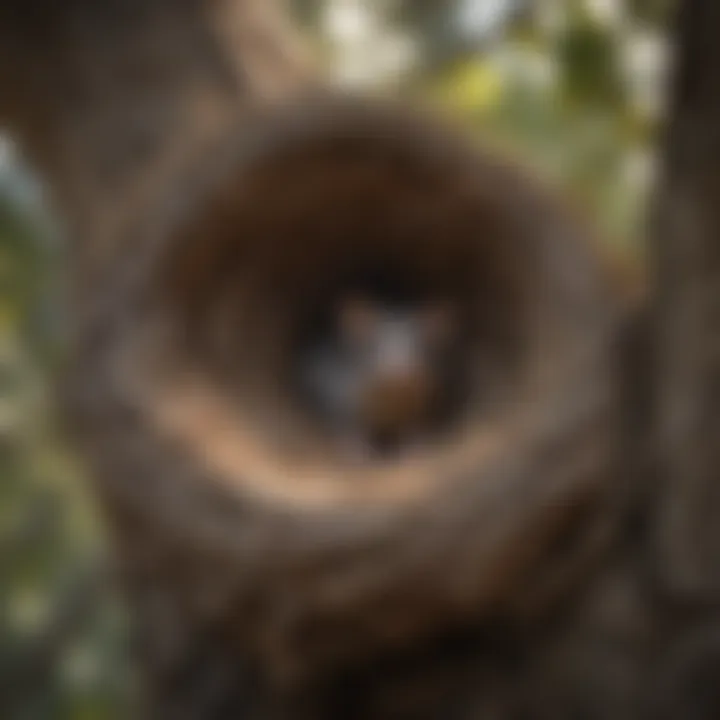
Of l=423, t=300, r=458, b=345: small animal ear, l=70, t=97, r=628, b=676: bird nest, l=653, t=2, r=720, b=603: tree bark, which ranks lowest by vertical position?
l=653, t=2, r=720, b=603: tree bark

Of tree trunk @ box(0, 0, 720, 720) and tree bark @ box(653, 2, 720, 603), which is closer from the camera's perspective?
tree bark @ box(653, 2, 720, 603)

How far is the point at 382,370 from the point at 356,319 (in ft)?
0.47

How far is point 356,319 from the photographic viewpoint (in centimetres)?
213

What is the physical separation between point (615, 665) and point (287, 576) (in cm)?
28

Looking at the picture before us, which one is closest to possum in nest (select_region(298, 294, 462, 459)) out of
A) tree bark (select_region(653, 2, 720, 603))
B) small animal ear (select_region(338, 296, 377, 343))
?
small animal ear (select_region(338, 296, 377, 343))

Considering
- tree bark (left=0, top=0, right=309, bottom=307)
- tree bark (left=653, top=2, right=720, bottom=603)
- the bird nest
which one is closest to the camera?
tree bark (left=653, top=2, right=720, bottom=603)

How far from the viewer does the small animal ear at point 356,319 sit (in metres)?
2.10

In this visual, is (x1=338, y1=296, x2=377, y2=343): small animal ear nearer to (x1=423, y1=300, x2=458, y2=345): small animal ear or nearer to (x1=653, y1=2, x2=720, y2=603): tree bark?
(x1=423, y1=300, x2=458, y2=345): small animal ear

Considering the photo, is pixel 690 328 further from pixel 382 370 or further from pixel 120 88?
pixel 382 370

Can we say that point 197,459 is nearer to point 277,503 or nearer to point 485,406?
point 277,503

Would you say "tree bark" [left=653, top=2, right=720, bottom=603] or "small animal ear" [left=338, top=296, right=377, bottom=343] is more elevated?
"small animal ear" [left=338, top=296, right=377, bottom=343]

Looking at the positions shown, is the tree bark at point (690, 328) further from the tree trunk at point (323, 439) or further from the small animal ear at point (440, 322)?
the small animal ear at point (440, 322)

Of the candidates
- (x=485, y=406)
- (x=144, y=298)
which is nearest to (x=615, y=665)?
(x=485, y=406)

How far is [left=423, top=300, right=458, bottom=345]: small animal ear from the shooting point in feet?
6.63
